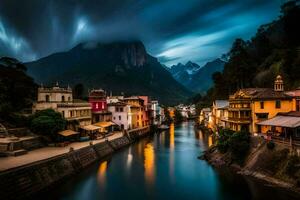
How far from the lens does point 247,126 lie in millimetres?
44125

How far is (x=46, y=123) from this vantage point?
1716 inches

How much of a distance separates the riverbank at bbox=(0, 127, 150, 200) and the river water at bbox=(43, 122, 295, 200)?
4.15 ft

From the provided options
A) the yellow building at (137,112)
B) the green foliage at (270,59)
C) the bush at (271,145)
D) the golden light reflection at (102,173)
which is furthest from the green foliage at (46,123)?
the green foliage at (270,59)

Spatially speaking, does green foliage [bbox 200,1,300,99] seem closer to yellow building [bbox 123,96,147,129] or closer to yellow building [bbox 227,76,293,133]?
yellow building [bbox 227,76,293,133]

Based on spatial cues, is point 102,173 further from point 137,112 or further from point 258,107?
point 137,112

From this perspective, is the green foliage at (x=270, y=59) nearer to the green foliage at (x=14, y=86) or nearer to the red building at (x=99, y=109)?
the red building at (x=99, y=109)

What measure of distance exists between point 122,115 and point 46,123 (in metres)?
33.1

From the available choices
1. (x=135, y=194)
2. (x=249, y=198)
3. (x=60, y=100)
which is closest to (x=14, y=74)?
(x=60, y=100)

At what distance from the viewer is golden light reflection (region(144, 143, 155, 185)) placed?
3544cm

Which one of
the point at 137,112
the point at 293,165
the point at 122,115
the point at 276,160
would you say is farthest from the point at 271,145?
the point at 137,112

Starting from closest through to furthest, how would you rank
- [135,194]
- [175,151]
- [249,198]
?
[249,198] → [135,194] → [175,151]

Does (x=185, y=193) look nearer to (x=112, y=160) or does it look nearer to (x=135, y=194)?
(x=135, y=194)

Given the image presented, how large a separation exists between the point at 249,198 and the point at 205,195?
4.45m

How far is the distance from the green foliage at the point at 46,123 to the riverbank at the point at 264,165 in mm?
25105
